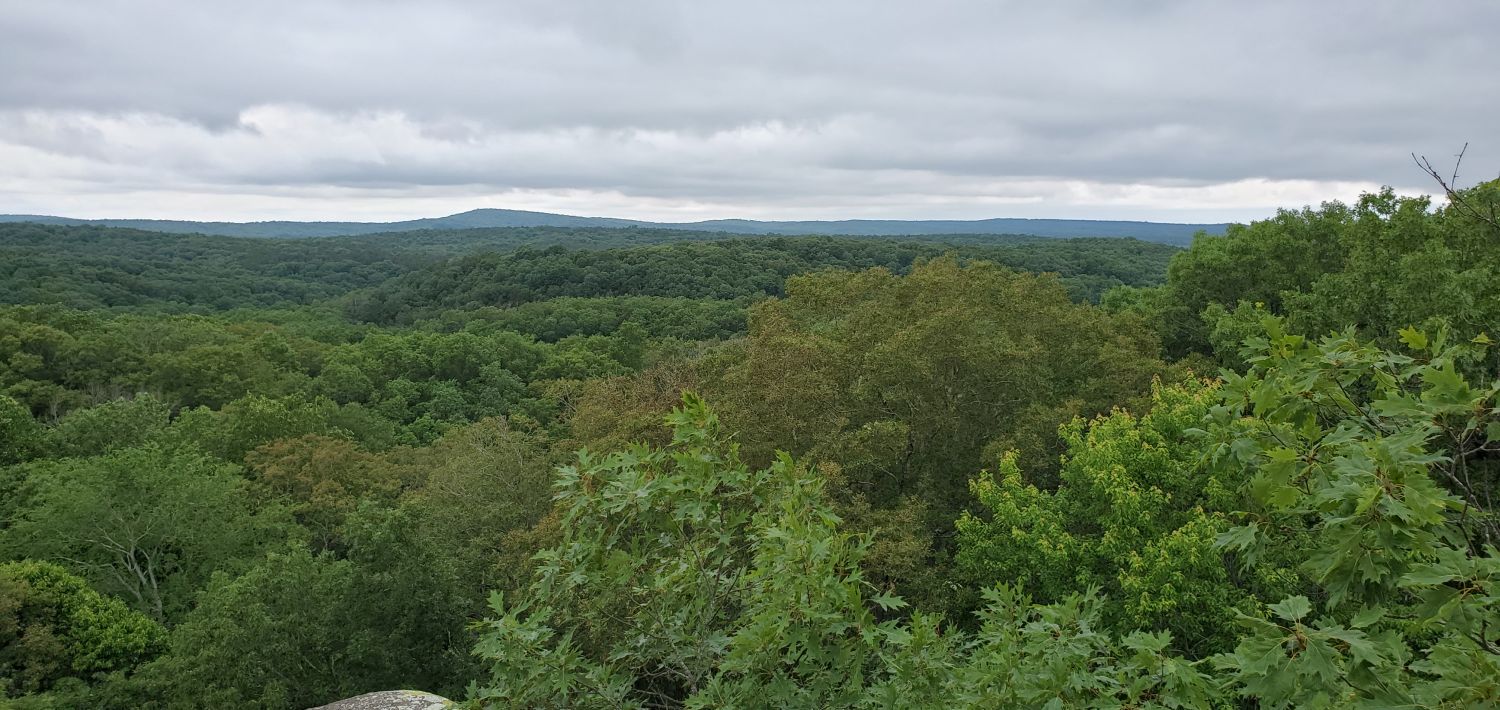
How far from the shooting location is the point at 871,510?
50.3 feet

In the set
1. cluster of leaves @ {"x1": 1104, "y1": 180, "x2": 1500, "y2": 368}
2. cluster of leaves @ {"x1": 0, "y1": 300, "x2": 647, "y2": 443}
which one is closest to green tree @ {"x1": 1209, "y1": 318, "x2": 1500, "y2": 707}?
cluster of leaves @ {"x1": 1104, "y1": 180, "x2": 1500, "y2": 368}

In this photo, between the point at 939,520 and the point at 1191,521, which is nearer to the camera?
the point at 1191,521

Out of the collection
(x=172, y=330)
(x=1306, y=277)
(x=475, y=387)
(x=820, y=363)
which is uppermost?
→ (x=1306, y=277)

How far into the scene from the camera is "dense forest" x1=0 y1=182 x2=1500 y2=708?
11.4 feet

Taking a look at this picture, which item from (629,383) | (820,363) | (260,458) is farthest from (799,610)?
(260,458)

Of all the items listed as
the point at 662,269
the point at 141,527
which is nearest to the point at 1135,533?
the point at 141,527

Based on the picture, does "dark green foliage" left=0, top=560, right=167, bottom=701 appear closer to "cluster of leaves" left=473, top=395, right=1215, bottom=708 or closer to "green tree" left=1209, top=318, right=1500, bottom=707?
"cluster of leaves" left=473, top=395, right=1215, bottom=708

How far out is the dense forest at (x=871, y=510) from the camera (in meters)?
3.48

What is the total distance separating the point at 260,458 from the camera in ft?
96.2

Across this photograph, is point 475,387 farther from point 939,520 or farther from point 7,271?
point 7,271

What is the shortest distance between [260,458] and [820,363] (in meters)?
23.4

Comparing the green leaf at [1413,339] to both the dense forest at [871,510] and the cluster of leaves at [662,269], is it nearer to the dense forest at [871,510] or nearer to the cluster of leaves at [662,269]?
the dense forest at [871,510]

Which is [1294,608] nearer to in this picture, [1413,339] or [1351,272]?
[1413,339]

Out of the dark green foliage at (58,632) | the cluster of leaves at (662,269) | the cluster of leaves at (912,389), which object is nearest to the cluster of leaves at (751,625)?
the cluster of leaves at (912,389)
